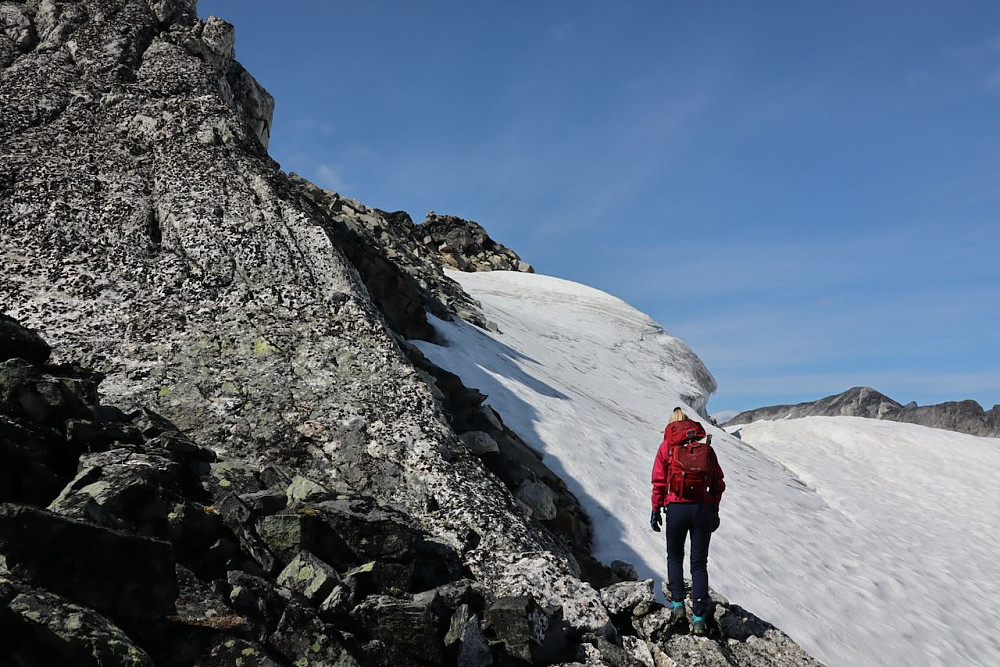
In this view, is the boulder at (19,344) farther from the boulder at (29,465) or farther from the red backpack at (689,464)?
the red backpack at (689,464)

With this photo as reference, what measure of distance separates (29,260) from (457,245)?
67.9m

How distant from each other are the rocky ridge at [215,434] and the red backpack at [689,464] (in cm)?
179

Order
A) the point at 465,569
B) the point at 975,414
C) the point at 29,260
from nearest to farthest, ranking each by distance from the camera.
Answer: the point at 465,569
the point at 29,260
the point at 975,414

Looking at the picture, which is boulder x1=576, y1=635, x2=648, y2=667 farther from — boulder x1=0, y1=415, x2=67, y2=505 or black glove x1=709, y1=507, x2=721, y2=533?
boulder x1=0, y1=415, x2=67, y2=505

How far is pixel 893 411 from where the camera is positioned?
368 ft

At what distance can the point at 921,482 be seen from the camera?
34.4 meters

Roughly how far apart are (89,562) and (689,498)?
307 inches

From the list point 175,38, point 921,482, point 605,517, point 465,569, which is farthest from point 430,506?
point 921,482

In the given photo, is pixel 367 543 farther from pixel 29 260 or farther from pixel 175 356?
pixel 29 260

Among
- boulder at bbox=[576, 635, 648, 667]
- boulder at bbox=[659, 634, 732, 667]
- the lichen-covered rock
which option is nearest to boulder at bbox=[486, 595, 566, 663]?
boulder at bbox=[576, 635, 648, 667]

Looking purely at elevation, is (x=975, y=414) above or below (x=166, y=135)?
above

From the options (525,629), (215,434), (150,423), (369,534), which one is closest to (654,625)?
(525,629)

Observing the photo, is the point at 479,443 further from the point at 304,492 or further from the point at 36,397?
the point at 36,397

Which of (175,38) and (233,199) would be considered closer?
(233,199)
